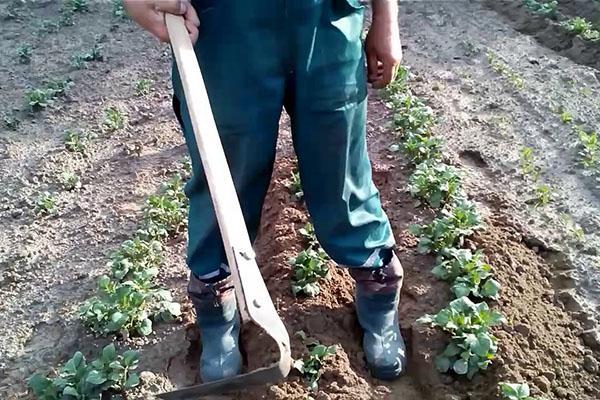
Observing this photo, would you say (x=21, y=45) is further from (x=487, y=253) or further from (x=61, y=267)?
(x=487, y=253)

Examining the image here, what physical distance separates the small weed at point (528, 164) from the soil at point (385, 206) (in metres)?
0.03

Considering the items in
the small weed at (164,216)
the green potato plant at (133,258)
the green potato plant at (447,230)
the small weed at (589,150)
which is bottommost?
the small weed at (164,216)

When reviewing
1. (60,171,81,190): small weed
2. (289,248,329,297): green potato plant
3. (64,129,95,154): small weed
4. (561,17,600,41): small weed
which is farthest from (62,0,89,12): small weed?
(289,248,329,297): green potato plant

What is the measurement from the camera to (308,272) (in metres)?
2.84

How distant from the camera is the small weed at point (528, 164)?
3.48 meters

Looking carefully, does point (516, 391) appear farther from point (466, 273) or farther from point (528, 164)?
point (528, 164)

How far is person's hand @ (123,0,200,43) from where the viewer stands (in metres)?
1.97

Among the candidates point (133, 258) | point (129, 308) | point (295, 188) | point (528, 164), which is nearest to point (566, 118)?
point (528, 164)

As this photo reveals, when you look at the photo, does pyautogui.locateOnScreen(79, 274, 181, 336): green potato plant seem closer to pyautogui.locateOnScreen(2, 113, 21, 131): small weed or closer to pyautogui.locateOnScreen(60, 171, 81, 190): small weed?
pyautogui.locateOnScreen(60, 171, 81, 190): small weed

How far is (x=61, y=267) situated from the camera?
129 inches

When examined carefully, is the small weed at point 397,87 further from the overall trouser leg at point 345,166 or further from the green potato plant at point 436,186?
the overall trouser leg at point 345,166

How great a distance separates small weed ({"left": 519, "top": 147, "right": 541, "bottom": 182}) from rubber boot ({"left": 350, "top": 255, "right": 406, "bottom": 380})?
1.16 meters

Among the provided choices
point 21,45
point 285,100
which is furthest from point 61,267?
point 21,45

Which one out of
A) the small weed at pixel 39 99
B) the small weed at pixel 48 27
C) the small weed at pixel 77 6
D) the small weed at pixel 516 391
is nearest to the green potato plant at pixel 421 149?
the small weed at pixel 516 391
